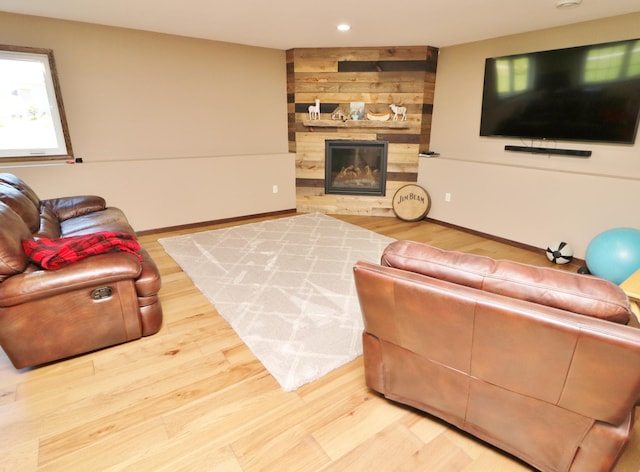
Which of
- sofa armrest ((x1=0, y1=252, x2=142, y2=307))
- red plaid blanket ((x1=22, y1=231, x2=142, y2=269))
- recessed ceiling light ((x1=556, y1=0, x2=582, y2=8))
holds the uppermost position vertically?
recessed ceiling light ((x1=556, y1=0, x2=582, y2=8))

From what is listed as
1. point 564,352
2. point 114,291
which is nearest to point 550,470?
point 564,352

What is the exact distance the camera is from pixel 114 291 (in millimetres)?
2010

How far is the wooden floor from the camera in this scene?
1.44 m

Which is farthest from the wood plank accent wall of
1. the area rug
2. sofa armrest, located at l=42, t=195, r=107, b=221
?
sofa armrest, located at l=42, t=195, r=107, b=221

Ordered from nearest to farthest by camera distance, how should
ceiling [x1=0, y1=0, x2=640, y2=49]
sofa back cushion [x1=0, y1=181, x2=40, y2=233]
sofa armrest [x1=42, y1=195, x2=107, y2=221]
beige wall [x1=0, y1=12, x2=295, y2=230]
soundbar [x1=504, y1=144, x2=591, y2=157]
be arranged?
sofa back cushion [x1=0, y1=181, x2=40, y2=233]
ceiling [x1=0, y1=0, x2=640, y2=49]
sofa armrest [x1=42, y1=195, x2=107, y2=221]
soundbar [x1=504, y1=144, x2=591, y2=157]
beige wall [x1=0, y1=12, x2=295, y2=230]

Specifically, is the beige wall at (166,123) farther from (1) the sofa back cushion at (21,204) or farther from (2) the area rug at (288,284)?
(1) the sofa back cushion at (21,204)

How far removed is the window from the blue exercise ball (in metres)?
5.15

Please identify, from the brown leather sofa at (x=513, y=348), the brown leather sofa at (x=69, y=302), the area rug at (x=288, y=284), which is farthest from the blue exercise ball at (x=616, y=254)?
the brown leather sofa at (x=69, y=302)

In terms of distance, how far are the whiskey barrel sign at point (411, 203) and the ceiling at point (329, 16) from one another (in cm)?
183

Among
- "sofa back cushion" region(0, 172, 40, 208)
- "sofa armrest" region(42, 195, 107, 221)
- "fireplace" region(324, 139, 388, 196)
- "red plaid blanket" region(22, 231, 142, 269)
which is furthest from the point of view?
"fireplace" region(324, 139, 388, 196)

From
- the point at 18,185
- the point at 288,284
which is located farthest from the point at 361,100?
the point at 18,185

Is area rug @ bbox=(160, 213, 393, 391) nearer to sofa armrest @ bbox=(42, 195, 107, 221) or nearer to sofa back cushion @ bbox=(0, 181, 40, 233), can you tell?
sofa armrest @ bbox=(42, 195, 107, 221)

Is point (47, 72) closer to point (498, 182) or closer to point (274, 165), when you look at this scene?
point (274, 165)

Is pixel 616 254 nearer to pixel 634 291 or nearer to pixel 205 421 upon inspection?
pixel 634 291
